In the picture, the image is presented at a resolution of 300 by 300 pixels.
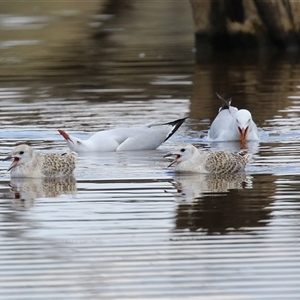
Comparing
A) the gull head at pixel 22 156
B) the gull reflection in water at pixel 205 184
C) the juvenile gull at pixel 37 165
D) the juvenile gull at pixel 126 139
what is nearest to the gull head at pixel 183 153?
the gull reflection in water at pixel 205 184

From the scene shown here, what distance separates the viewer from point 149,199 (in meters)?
9.23

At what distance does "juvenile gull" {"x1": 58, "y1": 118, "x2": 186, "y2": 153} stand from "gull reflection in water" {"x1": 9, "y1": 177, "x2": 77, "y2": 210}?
5.11ft

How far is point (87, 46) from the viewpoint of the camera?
982 inches

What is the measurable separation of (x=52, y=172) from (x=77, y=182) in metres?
0.35

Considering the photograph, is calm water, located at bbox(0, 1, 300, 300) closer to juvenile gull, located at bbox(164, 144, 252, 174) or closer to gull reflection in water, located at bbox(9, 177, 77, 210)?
gull reflection in water, located at bbox(9, 177, 77, 210)

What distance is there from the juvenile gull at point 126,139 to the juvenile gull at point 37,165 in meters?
1.41

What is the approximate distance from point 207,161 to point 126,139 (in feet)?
6.61

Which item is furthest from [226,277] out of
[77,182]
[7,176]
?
[7,176]

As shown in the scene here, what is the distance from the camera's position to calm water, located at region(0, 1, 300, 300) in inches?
270

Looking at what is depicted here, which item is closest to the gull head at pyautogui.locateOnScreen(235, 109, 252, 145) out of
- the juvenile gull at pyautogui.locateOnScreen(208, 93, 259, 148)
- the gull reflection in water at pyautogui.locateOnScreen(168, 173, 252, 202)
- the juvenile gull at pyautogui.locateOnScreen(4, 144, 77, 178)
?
the juvenile gull at pyautogui.locateOnScreen(208, 93, 259, 148)

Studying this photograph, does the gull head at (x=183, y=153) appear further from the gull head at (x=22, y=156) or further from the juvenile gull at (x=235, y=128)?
the juvenile gull at (x=235, y=128)

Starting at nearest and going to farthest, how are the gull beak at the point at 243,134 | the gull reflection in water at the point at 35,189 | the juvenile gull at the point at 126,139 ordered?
the gull reflection in water at the point at 35,189
the juvenile gull at the point at 126,139
the gull beak at the point at 243,134

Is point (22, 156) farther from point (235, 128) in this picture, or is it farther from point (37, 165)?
point (235, 128)

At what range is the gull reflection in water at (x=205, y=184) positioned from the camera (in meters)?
9.54
